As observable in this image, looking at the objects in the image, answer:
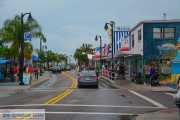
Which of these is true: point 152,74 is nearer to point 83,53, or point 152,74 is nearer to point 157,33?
point 157,33

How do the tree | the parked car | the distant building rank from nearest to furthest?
the parked car
the distant building
the tree

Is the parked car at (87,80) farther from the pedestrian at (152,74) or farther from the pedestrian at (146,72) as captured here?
the pedestrian at (146,72)

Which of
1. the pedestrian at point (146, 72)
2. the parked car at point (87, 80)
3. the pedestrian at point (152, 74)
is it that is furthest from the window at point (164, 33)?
the parked car at point (87, 80)

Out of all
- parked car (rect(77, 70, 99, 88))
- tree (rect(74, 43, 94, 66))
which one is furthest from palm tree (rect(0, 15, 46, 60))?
tree (rect(74, 43, 94, 66))

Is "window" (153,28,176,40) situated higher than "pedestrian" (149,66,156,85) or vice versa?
"window" (153,28,176,40)

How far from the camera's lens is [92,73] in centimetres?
4634

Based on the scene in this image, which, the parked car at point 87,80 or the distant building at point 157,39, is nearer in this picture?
the parked car at point 87,80

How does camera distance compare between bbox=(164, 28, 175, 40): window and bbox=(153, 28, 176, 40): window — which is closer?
bbox=(153, 28, 176, 40): window

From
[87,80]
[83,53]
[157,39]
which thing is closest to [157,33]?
[157,39]

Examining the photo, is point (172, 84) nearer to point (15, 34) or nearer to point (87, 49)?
point (15, 34)

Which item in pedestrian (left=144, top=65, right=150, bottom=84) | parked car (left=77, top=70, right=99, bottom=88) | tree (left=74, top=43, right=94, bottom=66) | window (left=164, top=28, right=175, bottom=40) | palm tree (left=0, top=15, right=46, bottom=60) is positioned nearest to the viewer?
parked car (left=77, top=70, right=99, bottom=88)

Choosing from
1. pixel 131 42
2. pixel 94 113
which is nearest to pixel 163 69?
pixel 131 42

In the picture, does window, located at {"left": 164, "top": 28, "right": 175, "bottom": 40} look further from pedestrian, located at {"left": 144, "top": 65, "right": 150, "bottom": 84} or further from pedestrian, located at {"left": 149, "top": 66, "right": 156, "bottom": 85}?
pedestrian, located at {"left": 149, "top": 66, "right": 156, "bottom": 85}

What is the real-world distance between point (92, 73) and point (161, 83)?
257 inches
